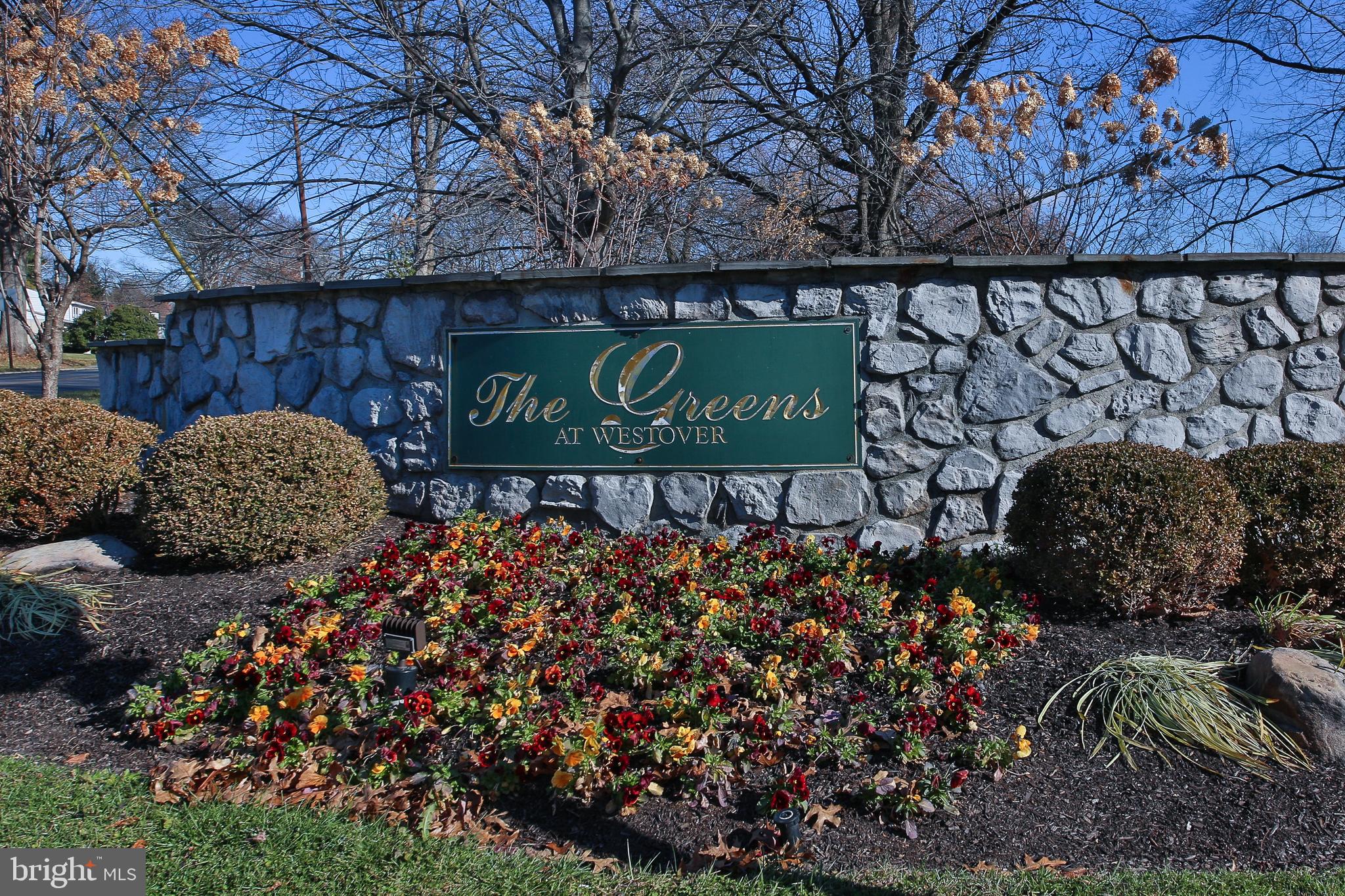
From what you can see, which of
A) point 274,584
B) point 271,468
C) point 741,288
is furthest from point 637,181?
point 274,584

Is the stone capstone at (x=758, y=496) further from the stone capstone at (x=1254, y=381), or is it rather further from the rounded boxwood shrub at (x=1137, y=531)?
the stone capstone at (x=1254, y=381)

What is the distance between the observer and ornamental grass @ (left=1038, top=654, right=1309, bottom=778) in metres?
3.75

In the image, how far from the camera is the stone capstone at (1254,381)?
6.12m

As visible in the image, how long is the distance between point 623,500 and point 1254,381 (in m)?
4.12

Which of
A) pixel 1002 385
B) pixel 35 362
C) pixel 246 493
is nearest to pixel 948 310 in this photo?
pixel 1002 385

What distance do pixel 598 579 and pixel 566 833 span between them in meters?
2.04

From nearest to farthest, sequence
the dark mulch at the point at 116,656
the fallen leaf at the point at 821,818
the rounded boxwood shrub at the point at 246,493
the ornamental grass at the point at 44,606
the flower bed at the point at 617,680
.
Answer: the fallen leaf at the point at 821,818 → the flower bed at the point at 617,680 → the dark mulch at the point at 116,656 → the ornamental grass at the point at 44,606 → the rounded boxwood shrub at the point at 246,493

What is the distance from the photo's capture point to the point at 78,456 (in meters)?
6.28

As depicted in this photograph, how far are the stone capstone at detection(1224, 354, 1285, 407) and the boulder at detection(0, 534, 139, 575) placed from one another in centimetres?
698

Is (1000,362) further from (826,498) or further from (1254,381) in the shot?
(1254,381)

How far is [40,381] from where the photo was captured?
22.2 m

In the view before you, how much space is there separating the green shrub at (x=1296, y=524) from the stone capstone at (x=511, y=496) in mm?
4187

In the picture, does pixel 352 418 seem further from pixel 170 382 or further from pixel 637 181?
pixel 637 181

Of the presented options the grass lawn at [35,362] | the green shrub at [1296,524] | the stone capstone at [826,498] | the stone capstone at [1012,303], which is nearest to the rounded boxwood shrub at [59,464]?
the stone capstone at [826,498]
